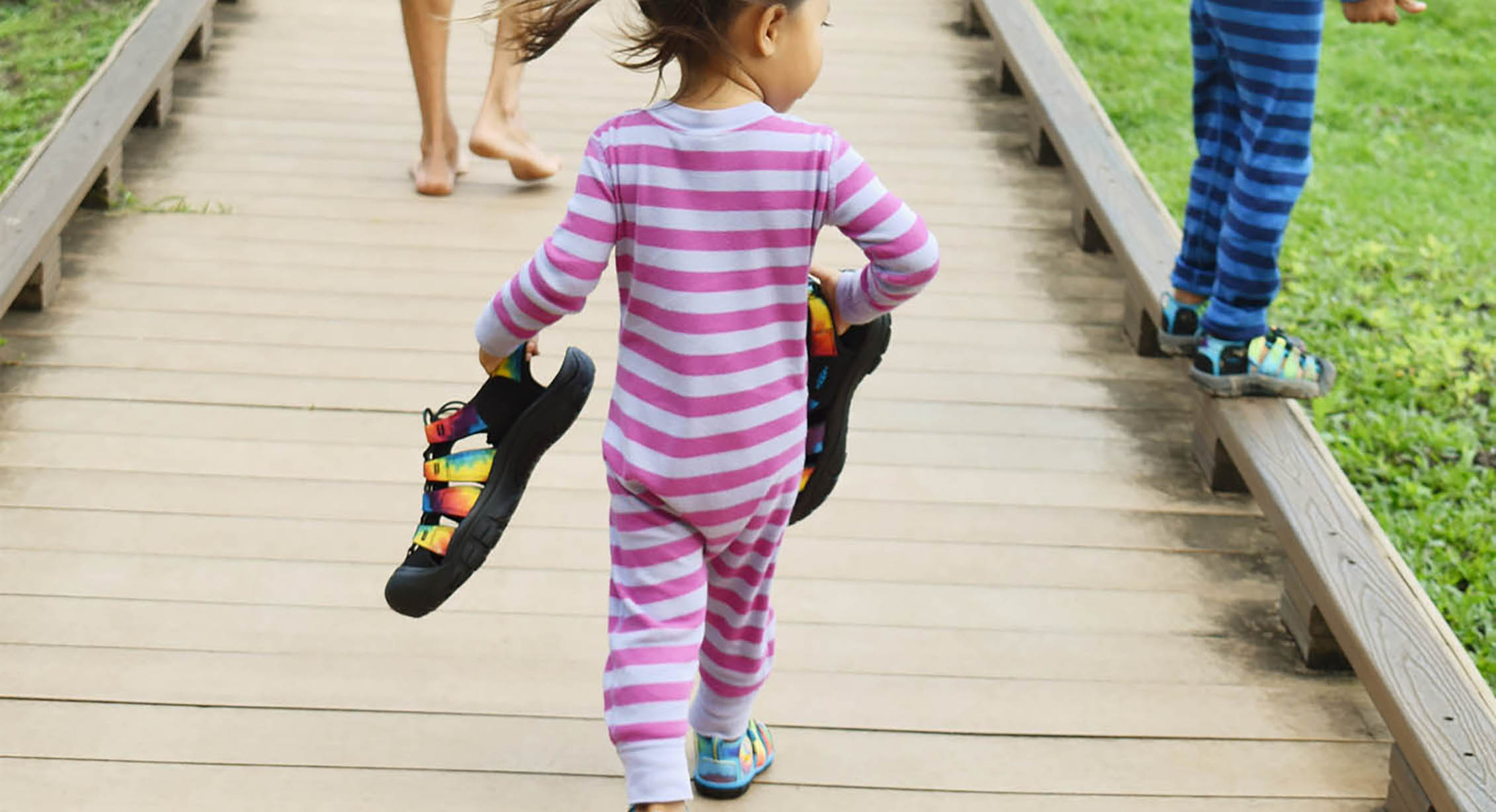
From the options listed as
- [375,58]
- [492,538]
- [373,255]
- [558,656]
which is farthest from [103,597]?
[375,58]

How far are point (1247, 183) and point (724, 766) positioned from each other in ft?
4.77

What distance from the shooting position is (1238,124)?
310 centimetres

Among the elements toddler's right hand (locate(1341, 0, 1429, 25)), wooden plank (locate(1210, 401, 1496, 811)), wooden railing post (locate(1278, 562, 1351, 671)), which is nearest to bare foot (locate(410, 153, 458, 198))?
wooden plank (locate(1210, 401, 1496, 811))

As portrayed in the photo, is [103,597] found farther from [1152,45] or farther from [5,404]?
[1152,45]

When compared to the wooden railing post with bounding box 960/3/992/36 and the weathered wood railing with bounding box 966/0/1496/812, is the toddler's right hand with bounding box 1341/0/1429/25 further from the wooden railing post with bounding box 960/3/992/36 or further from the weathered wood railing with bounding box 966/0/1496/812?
the wooden railing post with bounding box 960/3/992/36

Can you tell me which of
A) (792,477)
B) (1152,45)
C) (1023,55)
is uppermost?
(792,477)

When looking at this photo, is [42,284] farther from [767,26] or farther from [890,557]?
[767,26]

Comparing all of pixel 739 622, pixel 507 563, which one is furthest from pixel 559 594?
pixel 739 622

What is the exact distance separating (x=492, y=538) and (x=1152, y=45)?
585 centimetres

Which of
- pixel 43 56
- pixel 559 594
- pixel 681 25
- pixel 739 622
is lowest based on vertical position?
pixel 43 56

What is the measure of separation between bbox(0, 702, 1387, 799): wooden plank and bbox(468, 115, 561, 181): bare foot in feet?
7.62

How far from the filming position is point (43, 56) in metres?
6.53

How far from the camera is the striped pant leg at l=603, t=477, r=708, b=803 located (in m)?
1.97

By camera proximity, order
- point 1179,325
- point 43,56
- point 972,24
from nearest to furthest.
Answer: point 1179,325 → point 972,24 → point 43,56
